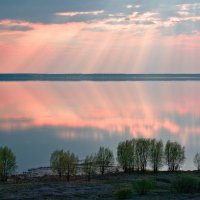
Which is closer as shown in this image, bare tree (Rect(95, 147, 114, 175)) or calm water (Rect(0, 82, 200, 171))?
bare tree (Rect(95, 147, 114, 175))

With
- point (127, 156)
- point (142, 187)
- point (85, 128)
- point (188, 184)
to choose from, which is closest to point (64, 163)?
point (127, 156)

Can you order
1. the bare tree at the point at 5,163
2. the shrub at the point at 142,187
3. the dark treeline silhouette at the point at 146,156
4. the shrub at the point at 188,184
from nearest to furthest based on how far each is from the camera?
the shrub at the point at 142,187 < the shrub at the point at 188,184 < the bare tree at the point at 5,163 < the dark treeline silhouette at the point at 146,156

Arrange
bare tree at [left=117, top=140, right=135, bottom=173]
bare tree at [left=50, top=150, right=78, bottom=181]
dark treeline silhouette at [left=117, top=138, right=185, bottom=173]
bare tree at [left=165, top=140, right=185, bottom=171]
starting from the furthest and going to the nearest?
bare tree at [left=165, top=140, right=185, bottom=171] < dark treeline silhouette at [left=117, top=138, right=185, bottom=173] < bare tree at [left=117, top=140, right=135, bottom=173] < bare tree at [left=50, top=150, right=78, bottom=181]

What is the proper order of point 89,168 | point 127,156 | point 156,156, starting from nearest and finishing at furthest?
point 89,168 → point 127,156 → point 156,156

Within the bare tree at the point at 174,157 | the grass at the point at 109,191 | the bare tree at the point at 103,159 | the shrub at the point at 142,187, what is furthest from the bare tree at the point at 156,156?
the shrub at the point at 142,187

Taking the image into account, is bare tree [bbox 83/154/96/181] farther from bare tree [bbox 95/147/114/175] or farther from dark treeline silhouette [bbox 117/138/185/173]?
dark treeline silhouette [bbox 117/138/185/173]

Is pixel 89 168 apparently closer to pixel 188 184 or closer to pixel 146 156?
pixel 146 156

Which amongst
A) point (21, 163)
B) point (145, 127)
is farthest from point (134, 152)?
point (145, 127)

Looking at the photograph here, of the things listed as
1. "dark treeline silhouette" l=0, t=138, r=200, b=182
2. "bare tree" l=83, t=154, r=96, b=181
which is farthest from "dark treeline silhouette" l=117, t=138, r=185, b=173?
"bare tree" l=83, t=154, r=96, b=181

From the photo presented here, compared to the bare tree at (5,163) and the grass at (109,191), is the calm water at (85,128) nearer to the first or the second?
the bare tree at (5,163)

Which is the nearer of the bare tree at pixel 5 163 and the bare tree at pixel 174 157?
the bare tree at pixel 5 163

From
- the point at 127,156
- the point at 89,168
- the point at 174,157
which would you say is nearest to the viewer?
the point at 89,168

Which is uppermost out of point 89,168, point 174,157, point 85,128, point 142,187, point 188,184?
point 85,128

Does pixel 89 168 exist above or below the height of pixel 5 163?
below
